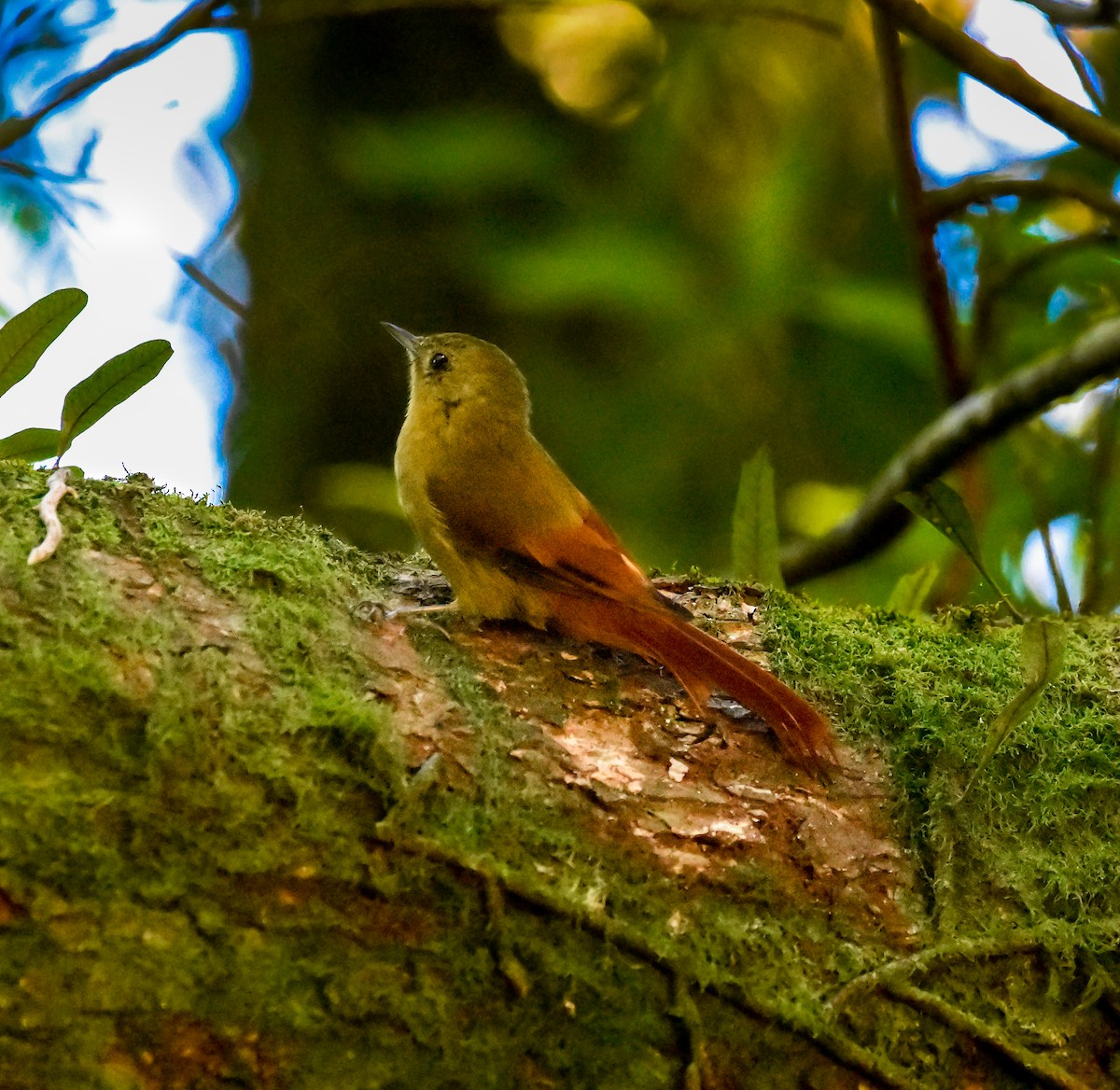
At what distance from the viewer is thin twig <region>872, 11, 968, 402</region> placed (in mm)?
3256

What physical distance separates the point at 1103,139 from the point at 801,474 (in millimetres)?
2795

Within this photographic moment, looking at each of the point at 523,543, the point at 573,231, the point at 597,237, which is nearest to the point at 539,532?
the point at 523,543

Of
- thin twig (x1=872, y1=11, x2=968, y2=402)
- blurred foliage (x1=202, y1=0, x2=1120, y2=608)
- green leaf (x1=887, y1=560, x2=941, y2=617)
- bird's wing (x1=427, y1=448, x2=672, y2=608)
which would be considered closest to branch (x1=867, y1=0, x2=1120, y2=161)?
thin twig (x1=872, y1=11, x2=968, y2=402)

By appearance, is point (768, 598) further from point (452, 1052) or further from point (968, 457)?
point (452, 1052)

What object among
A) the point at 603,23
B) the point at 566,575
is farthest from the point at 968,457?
the point at 603,23

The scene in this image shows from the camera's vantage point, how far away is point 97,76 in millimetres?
2916

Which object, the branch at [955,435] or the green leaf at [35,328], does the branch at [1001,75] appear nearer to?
the branch at [955,435]

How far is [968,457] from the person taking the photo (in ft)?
10.4

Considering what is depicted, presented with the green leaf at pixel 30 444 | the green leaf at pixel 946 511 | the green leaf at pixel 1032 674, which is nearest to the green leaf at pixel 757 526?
the green leaf at pixel 946 511

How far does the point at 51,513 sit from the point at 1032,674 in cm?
153

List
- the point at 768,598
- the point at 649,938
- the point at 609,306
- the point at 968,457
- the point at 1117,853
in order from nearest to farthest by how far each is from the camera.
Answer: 1. the point at 649,938
2. the point at 1117,853
3. the point at 768,598
4. the point at 968,457
5. the point at 609,306

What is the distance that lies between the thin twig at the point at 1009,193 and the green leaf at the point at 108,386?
81.2 inches

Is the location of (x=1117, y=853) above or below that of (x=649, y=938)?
above

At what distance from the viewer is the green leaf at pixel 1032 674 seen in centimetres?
194
